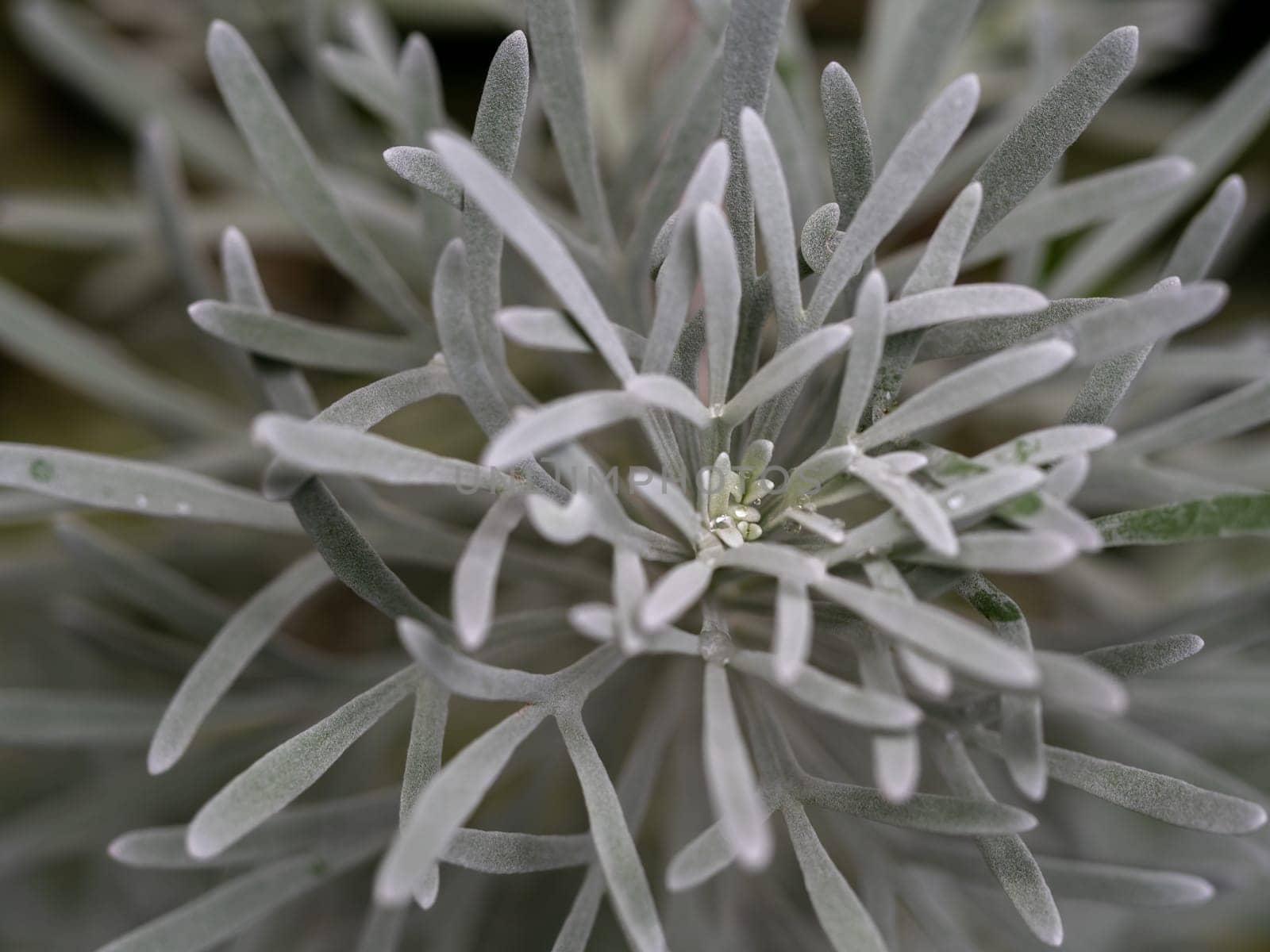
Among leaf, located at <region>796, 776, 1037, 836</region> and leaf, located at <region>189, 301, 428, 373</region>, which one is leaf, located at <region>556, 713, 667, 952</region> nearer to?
leaf, located at <region>796, 776, 1037, 836</region>

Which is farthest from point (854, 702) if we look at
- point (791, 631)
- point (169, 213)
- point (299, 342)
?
point (169, 213)

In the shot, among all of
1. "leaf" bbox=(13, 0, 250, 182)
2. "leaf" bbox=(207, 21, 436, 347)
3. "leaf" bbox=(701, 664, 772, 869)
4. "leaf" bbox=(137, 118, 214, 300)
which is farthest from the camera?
"leaf" bbox=(13, 0, 250, 182)

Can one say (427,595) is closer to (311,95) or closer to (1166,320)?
(311,95)

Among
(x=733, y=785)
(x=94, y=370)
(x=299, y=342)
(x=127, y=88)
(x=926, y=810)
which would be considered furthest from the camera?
(x=127, y=88)

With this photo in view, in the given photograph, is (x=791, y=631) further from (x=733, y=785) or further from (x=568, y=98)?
(x=568, y=98)

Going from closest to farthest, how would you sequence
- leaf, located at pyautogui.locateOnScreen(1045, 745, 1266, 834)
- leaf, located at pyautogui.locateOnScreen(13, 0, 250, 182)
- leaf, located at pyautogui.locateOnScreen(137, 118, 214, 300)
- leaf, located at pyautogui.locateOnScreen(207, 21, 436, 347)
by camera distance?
leaf, located at pyautogui.locateOnScreen(1045, 745, 1266, 834)
leaf, located at pyautogui.locateOnScreen(207, 21, 436, 347)
leaf, located at pyautogui.locateOnScreen(137, 118, 214, 300)
leaf, located at pyautogui.locateOnScreen(13, 0, 250, 182)

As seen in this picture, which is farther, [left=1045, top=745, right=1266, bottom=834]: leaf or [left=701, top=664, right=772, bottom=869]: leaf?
[left=1045, top=745, right=1266, bottom=834]: leaf

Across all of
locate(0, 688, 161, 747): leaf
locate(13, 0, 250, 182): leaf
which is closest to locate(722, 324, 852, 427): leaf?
locate(0, 688, 161, 747): leaf
